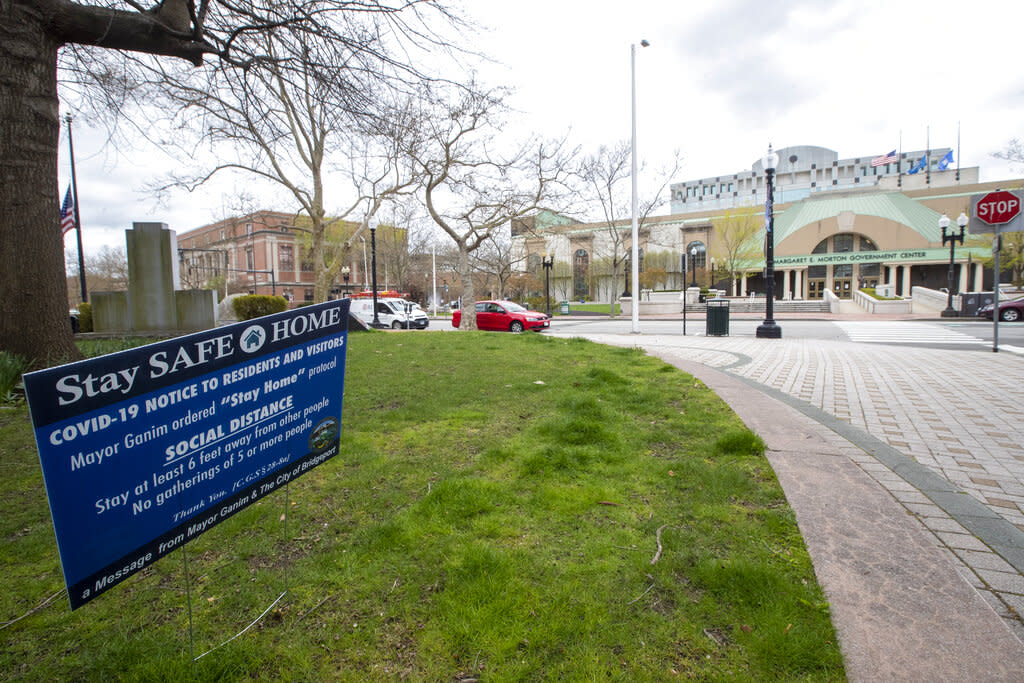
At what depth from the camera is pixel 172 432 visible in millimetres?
1905

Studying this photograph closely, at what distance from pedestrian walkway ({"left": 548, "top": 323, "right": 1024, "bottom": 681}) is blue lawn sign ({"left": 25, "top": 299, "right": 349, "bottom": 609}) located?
8.46 ft

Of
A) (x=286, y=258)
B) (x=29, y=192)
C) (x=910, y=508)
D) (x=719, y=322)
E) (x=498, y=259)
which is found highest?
(x=286, y=258)

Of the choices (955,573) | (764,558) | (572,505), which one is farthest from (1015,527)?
(572,505)

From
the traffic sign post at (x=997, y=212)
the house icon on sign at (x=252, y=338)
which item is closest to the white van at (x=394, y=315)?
the traffic sign post at (x=997, y=212)

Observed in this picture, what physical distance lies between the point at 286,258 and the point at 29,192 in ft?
224

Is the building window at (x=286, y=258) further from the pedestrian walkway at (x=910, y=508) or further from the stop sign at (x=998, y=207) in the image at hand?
the stop sign at (x=998, y=207)

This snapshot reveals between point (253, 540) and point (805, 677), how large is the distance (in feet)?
9.30

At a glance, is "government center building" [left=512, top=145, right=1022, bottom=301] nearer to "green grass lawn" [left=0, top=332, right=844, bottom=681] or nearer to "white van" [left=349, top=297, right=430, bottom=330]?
"white van" [left=349, top=297, right=430, bottom=330]

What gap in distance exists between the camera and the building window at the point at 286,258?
68.1 m

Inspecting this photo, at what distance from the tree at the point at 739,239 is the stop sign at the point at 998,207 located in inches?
1811

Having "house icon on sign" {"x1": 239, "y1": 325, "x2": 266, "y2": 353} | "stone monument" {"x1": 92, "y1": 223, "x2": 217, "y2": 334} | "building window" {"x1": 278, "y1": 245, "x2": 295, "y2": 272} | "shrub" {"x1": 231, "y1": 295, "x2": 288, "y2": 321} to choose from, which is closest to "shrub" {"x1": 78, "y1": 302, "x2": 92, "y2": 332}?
"stone monument" {"x1": 92, "y1": 223, "x2": 217, "y2": 334}

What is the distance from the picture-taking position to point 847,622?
7.17ft

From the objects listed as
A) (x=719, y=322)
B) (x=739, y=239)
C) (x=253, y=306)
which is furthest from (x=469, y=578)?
A: (x=739, y=239)

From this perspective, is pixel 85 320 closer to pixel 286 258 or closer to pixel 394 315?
A: pixel 394 315
